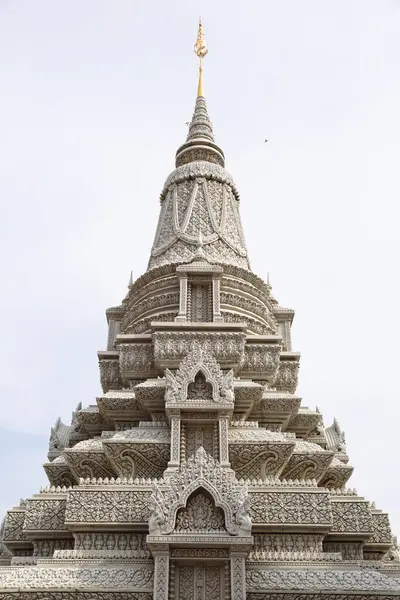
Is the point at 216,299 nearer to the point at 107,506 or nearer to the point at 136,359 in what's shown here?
the point at 136,359

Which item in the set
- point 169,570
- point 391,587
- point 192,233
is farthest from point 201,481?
point 192,233

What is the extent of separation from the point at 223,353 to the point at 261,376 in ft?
4.71

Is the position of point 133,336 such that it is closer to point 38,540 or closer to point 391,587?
point 38,540

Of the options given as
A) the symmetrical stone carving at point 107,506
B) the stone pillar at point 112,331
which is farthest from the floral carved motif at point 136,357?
the symmetrical stone carving at point 107,506

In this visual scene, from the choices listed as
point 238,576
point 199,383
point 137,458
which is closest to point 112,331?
point 199,383

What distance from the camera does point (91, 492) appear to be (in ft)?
36.3

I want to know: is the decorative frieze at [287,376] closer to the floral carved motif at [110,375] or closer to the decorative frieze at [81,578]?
the floral carved motif at [110,375]

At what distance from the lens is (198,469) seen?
9.72 meters

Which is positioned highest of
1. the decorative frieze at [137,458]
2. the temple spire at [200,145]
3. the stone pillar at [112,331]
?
the temple spire at [200,145]

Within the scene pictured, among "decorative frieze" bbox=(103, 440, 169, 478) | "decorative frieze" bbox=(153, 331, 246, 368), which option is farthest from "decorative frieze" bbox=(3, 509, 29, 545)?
"decorative frieze" bbox=(153, 331, 246, 368)

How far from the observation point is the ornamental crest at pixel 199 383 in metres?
12.1

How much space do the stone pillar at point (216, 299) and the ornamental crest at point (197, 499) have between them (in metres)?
5.05

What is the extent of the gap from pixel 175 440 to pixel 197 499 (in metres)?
2.33

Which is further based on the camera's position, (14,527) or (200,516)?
(14,527)
